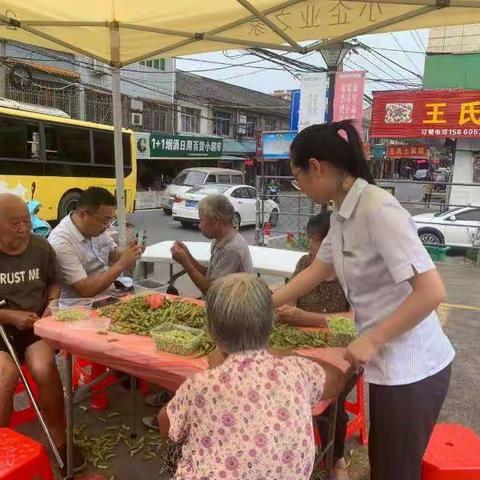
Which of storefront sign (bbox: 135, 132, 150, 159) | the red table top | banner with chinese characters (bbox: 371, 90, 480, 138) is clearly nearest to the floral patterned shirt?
the red table top

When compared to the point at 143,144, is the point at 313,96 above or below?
above

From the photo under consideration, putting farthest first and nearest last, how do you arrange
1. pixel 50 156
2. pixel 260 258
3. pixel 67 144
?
pixel 67 144 → pixel 50 156 → pixel 260 258

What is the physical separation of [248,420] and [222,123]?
27.4 m

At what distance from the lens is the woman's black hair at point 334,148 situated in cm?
151

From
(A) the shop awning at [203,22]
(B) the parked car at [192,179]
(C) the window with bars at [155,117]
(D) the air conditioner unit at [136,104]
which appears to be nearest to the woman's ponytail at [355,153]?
(A) the shop awning at [203,22]

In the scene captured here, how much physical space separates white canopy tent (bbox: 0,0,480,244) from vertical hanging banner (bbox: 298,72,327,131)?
3.10m

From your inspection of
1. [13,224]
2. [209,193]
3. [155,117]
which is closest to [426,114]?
[209,193]

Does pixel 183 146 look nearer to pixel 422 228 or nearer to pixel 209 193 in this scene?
pixel 209 193

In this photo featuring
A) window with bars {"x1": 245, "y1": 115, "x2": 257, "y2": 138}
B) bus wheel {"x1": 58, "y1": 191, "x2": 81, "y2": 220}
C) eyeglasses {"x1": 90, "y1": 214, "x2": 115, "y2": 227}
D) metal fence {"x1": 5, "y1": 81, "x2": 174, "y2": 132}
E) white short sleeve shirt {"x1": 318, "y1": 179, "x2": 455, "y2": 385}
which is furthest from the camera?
window with bars {"x1": 245, "y1": 115, "x2": 257, "y2": 138}

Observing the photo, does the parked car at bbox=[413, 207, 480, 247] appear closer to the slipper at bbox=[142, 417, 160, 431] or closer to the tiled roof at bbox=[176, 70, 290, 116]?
the slipper at bbox=[142, 417, 160, 431]

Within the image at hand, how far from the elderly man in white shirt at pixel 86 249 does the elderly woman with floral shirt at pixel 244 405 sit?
5.59 ft

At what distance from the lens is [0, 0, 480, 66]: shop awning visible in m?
2.77

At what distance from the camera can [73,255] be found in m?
2.91

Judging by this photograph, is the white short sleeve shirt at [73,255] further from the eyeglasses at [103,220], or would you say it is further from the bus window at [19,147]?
the bus window at [19,147]
